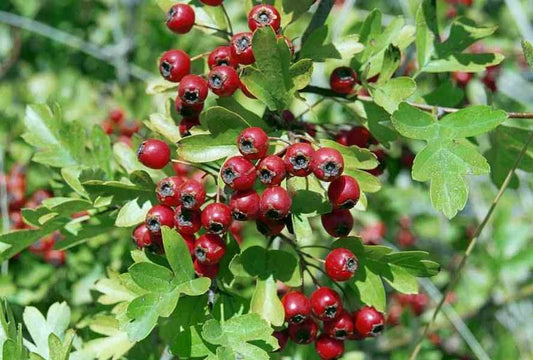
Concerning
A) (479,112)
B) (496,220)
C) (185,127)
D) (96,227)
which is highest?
(479,112)

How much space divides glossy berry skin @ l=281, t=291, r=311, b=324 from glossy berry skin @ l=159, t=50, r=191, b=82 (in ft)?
1.66

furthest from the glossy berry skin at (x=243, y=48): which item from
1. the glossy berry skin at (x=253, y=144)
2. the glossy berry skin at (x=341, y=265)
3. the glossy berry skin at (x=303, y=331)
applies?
the glossy berry skin at (x=303, y=331)

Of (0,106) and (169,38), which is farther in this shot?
(169,38)

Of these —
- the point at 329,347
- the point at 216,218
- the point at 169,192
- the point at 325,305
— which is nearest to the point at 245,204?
the point at 216,218

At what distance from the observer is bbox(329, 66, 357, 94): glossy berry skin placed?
1594 millimetres

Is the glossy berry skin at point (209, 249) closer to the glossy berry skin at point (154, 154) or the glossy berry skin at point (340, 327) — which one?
the glossy berry skin at point (154, 154)

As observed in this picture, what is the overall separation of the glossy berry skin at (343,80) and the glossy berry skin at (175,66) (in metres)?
0.32

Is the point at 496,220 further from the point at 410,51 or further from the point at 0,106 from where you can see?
the point at 0,106

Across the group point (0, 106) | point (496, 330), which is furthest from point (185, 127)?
point (496, 330)

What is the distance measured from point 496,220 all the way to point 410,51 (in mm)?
1059

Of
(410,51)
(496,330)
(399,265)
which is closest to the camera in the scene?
(399,265)

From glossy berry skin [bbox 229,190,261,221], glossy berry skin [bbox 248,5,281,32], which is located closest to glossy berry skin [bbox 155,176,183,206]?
glossy berry skin [bbox 229,190,261,221]

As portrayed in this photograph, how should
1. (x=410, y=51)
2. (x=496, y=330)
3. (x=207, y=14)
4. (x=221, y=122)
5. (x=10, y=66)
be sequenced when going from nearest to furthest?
(x=221, y=122)
(x=207, y=14)
(x=410, y=51)
(x=496, y=330)
(x=10, y=66)

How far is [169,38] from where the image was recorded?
3475 mm
